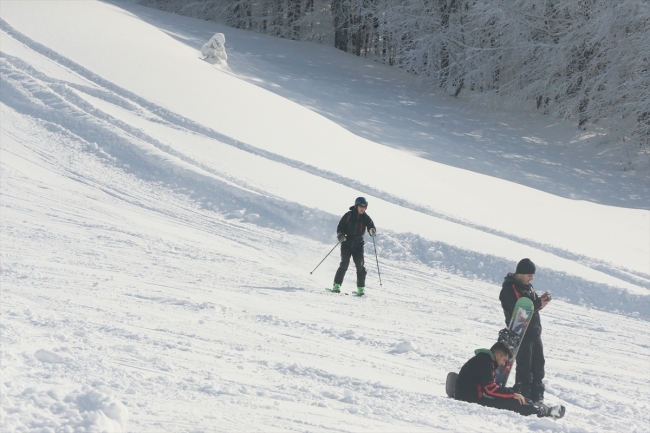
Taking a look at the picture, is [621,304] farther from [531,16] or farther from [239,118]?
[531,16]

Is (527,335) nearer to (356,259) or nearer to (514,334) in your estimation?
(514,334)

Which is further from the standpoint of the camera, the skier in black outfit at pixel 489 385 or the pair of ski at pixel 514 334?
the pair of ski at pixel 514 334

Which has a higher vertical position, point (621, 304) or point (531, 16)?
point (531, 16)

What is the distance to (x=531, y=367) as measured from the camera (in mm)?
6543

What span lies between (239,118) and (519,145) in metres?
8.88

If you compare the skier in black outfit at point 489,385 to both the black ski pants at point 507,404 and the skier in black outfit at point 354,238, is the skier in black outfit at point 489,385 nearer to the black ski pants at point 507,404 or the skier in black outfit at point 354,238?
the black ski pants at point 507,404

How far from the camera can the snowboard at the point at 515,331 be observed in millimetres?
6207

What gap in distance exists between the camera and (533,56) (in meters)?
21.4

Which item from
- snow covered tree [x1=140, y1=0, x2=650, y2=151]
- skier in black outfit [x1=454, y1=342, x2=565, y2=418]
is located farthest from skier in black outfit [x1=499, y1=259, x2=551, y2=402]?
snow covered tree [x1=140, y1=0, x2=650, y2=151]

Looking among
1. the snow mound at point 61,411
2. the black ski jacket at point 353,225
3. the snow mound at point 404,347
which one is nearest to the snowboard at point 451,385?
the snow mound at point 404,347

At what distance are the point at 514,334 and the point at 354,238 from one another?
370cm

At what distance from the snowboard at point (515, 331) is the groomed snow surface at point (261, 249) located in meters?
0.44

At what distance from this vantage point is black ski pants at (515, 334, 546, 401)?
649 centimetres

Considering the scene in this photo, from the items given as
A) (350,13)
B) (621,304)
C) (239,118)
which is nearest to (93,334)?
(621,304)
